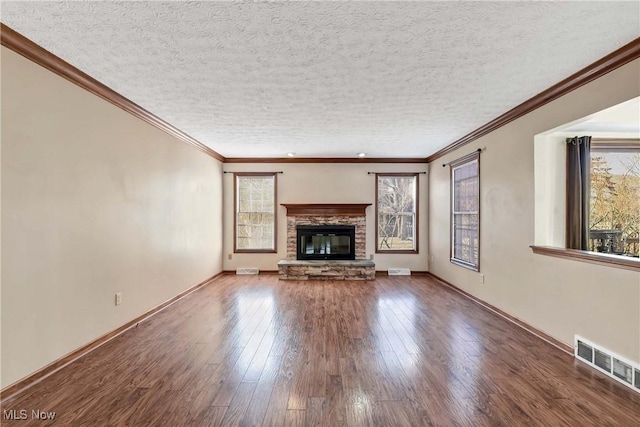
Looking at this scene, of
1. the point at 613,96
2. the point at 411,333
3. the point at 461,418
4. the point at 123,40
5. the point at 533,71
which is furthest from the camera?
the point at 411,333

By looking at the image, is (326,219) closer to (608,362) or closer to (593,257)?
(593,257)

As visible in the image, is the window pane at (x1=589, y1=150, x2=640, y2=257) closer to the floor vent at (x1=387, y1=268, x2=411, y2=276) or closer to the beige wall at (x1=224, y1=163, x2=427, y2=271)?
the beige wall at (x1=224, y1=163, x2=427, y2=271)

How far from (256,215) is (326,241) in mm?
1660

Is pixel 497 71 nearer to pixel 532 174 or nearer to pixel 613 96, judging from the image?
pixel 613 96

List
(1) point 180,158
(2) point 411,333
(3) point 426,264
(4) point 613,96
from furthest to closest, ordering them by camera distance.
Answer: (3) point 426,264
(1) point 180,158
(2) point 411,333
(4) point 613,96

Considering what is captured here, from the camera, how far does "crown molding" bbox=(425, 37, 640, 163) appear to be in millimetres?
2201

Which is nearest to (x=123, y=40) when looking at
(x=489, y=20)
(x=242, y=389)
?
(x=489, y=20)

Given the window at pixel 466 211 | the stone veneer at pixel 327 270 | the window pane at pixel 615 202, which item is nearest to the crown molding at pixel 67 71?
the stone veneer at pixel 327 270

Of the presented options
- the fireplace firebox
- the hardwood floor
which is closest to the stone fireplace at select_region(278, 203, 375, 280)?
the fireplace firebox

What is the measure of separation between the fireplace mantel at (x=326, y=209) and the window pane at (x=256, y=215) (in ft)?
1.55

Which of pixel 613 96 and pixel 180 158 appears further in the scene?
pixel 180 158

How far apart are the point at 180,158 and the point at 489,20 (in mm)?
4236

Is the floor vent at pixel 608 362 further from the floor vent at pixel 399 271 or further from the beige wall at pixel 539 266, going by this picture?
the floor vent at pixel 399 271

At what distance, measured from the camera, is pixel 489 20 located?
1.91 m
